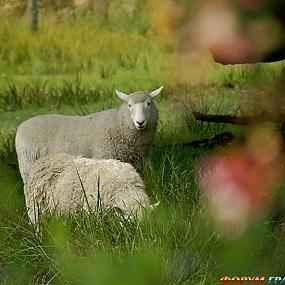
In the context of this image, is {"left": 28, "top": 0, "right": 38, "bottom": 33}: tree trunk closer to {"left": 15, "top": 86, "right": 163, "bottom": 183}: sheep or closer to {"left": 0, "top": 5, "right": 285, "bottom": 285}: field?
{"left": 0, "top": 5, "right": 285, "bottom": 285}: field

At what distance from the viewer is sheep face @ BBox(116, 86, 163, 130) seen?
7.48ft

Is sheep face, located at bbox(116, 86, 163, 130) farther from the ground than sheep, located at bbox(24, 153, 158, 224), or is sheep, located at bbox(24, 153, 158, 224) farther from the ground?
sheep face, located at bbox(116, 86, 163, 130)

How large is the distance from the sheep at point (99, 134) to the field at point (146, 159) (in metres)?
0.08

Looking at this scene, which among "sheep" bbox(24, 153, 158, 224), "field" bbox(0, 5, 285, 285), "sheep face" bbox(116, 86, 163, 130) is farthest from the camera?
"sheep face" bbox(116, 86, 163, 130)

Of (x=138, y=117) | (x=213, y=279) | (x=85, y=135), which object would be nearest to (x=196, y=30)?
(x=213, y=279)

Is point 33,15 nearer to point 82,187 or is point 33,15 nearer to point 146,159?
point 146,159

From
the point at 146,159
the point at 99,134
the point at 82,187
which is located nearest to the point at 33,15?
the point at 99,134

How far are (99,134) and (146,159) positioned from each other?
0.19 metres

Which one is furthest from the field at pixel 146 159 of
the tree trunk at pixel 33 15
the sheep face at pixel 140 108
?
the sheep face at pixel 140 108

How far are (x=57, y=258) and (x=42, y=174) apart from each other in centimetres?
42

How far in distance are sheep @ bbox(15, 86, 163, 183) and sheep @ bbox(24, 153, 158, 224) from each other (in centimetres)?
27

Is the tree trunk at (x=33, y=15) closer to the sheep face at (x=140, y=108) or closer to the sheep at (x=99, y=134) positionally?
the sheep at (x=99, y=134)

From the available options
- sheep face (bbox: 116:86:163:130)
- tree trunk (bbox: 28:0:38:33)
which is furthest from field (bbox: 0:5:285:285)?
sheep face (bbox: 116:86:163:130)

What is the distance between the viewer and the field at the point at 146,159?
948mm
